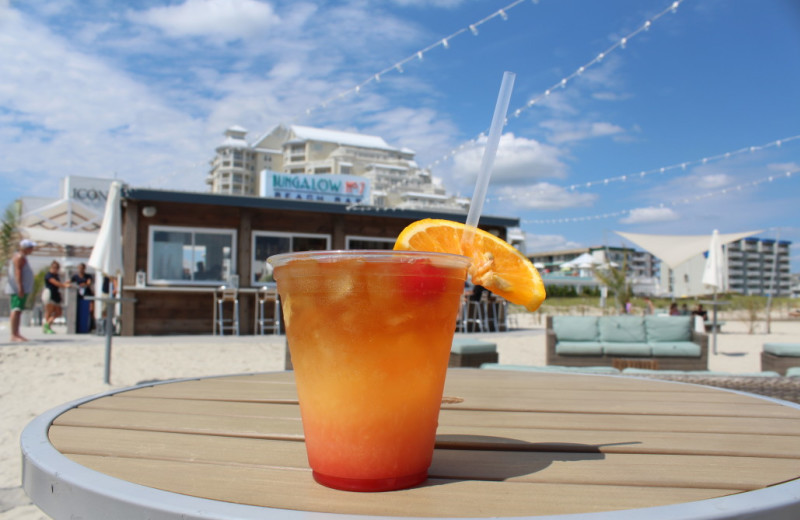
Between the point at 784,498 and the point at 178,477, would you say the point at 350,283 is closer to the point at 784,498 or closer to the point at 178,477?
the point at 178,477

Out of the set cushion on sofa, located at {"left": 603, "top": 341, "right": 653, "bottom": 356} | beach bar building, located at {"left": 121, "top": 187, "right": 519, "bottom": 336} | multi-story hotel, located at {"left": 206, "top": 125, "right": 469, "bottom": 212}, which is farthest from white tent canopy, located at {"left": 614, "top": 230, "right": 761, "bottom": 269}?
multi-story hotel, located at {"left": 206, "top": 125, "right": 469, "bottom": 212}

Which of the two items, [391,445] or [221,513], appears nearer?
[221,513]

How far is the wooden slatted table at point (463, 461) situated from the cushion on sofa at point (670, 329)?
6.64m

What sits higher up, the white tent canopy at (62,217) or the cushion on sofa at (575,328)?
the white tent canopy at (62,217)

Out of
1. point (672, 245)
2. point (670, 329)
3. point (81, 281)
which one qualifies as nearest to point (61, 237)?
point (81, 281)

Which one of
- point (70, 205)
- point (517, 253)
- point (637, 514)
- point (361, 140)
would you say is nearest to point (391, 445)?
point (637, 514)

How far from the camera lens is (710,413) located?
4.15 ft

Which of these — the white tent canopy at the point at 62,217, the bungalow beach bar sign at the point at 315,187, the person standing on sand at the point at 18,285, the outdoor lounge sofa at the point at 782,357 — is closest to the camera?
the outdoor lounge sofa at the point at 782,357

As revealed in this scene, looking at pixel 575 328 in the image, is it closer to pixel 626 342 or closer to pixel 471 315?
pixel 626 342

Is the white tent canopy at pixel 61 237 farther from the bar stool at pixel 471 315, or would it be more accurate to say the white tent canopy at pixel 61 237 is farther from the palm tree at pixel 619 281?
the palm tree at pixel 619 281

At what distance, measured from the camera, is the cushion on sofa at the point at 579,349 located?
7.14m

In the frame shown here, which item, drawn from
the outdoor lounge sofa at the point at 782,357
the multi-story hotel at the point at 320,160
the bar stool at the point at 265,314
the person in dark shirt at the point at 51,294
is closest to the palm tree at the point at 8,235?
the person in dark shirt at the point at 51,294

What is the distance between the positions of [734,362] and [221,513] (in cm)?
992

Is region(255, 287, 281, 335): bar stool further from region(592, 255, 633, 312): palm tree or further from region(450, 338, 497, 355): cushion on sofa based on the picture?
region(592, 255, 633, 312): palm tree
